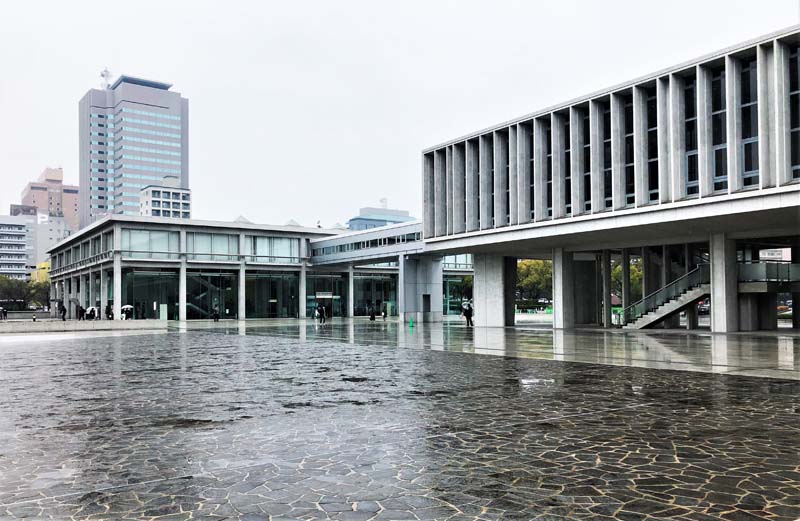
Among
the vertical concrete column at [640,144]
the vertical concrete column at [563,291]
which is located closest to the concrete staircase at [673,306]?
the vertical concrete column at [563,291]

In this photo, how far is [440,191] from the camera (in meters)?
47.6

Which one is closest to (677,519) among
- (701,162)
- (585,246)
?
(701,162)

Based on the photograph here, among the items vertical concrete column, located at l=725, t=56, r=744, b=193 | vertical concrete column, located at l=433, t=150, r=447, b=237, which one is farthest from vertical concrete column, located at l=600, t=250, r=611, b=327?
vertical concrete column, located at l=725, t=56, r=744, b=193

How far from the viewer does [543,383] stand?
1356cm

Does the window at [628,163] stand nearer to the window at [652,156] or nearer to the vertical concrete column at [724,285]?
the window at [652,156]

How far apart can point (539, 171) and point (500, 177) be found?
3.61 m

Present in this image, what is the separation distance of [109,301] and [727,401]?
74.1 metres

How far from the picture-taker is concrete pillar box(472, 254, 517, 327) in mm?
47281

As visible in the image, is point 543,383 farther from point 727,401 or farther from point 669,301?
point 669,301

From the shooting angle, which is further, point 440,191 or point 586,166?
point 440,191

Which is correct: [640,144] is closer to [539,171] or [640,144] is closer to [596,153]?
[596,153]

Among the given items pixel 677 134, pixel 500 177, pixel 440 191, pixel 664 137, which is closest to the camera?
pixel 677 134

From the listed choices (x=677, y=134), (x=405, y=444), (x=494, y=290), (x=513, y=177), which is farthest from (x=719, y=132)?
(x=405, y=444)

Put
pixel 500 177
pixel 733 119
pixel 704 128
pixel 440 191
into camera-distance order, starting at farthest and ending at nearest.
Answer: pixel 440 191 < pixel 500 177 < pixel 704 128 < pixel 733 119
